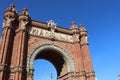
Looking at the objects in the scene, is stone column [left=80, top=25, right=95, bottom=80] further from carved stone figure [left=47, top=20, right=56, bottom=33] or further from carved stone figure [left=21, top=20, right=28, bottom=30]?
carved stone figure [left=21, top=20, right=28, bottom=30]

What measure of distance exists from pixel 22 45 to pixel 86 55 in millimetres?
9072

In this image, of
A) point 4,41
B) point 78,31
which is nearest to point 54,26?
point 78,31

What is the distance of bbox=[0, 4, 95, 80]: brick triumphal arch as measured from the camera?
1889 centimetres

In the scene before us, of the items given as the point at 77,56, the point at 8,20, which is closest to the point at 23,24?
the point at 8,20

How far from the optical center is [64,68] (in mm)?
24109

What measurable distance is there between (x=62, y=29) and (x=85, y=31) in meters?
3.54

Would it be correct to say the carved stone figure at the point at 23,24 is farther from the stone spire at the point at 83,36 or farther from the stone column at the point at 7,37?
the stone spire at the point at 83,36

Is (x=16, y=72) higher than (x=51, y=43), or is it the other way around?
(x=51, y=43)

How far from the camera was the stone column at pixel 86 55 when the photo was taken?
2274 centimetres

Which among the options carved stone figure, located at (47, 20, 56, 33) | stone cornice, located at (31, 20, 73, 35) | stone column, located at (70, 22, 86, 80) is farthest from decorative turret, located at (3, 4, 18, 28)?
stone column, located at (70, 22, 86, 80)

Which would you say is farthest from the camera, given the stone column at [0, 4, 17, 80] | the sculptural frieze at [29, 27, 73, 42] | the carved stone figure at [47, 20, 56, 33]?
the carved stone figure at [47, 20, 56, 33]

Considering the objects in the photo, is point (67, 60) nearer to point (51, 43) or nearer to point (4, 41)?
point (51, 43)

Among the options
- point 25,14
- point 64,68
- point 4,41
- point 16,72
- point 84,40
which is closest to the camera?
point 16,72

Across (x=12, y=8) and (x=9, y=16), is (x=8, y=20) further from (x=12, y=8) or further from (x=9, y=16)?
(x=12, y=8)
